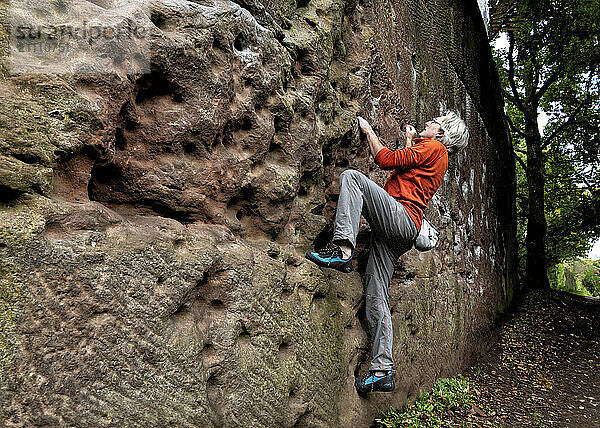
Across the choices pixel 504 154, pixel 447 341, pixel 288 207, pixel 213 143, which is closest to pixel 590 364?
pixel 447 341

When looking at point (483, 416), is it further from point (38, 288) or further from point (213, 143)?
point (38, 288)

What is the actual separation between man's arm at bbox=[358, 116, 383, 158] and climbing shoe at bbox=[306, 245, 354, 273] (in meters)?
0.95

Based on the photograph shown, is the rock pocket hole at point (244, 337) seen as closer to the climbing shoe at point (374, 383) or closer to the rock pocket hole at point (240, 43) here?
the climbing shoe at point (374, 383)

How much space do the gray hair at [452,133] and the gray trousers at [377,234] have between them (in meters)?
0.93

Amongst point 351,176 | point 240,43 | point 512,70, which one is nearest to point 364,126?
point 351,176

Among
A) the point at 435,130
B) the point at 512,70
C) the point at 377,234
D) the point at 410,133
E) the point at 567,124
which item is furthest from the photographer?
the point at 512,70

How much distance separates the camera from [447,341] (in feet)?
17.7

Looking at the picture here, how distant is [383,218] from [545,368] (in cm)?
475

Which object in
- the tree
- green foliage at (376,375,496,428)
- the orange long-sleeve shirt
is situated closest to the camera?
the orange long-sleeve shirt

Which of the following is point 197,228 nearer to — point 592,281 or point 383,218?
point 383,218

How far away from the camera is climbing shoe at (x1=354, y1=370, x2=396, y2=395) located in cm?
345

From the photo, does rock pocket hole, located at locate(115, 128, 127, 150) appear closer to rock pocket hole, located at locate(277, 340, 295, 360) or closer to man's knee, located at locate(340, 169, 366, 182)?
rock pocket hole, located at locate(277, 340, 295, 360)

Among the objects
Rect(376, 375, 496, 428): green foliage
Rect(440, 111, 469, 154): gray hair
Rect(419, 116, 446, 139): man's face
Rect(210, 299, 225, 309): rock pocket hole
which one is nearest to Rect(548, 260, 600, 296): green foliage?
Rect(376, 375, 496, 428): green foliage

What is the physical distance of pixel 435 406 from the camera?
14.4 feet
